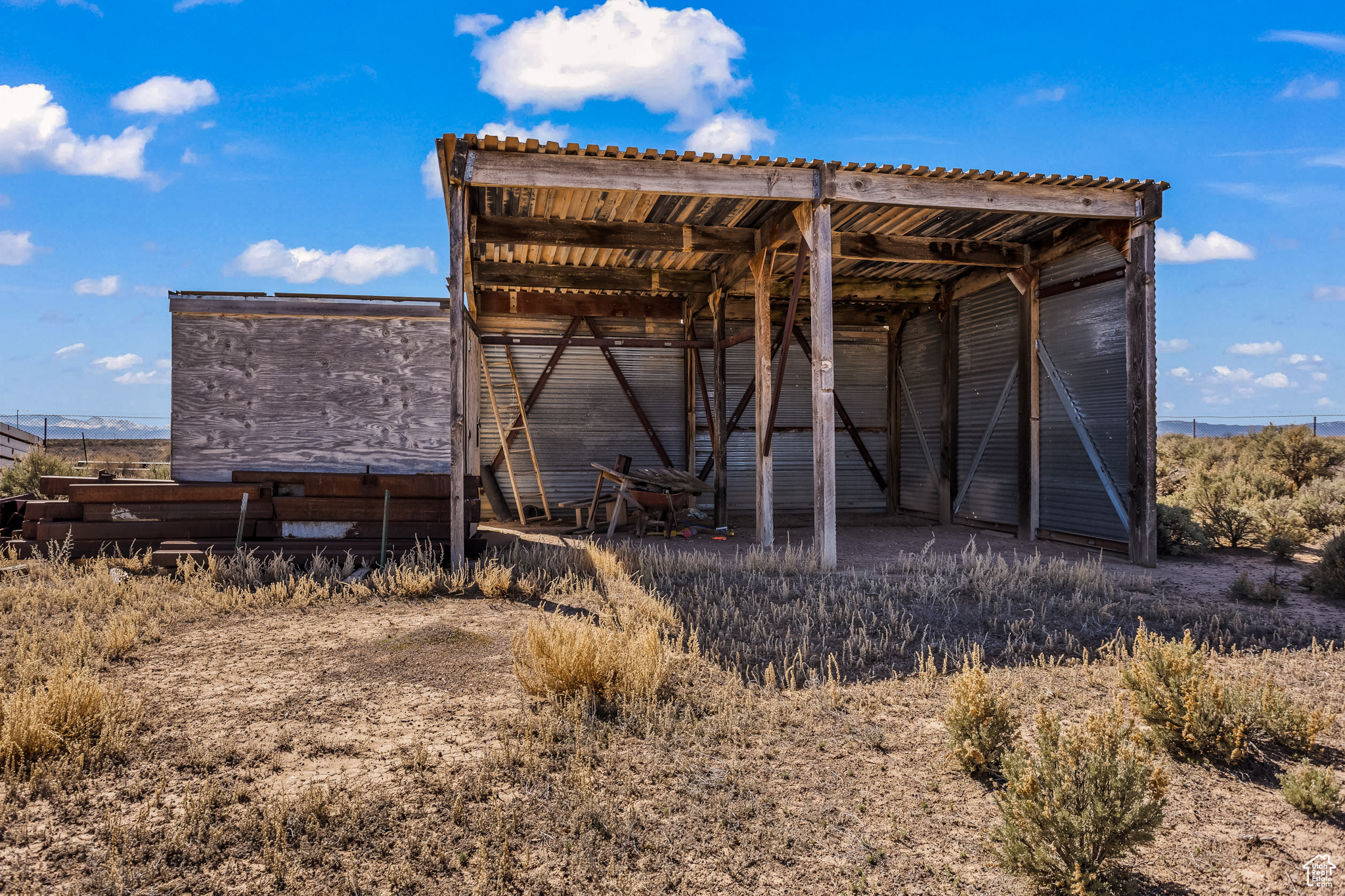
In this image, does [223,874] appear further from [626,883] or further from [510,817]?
[626,883]

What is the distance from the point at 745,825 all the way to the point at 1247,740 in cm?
254

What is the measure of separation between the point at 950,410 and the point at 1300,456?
927 centimetres

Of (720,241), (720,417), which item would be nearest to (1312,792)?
(720,241)

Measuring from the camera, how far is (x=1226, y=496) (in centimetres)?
1226

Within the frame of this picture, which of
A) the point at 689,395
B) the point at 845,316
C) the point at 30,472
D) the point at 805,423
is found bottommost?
the point at 30,472

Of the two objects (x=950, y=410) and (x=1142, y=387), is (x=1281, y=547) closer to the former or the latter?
(x=1142, y=387)

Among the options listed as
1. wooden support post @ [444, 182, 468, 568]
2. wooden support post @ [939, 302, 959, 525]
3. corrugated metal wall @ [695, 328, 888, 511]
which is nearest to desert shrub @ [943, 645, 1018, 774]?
wooden support post @ [444, 182, 468, 568]

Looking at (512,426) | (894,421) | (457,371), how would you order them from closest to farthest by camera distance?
(457,371) < (512,426) < (894,421)

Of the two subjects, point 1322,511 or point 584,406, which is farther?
point 584,406

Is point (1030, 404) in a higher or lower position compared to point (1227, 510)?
higher

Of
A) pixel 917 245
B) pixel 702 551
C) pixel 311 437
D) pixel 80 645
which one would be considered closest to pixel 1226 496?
pixel 917 245

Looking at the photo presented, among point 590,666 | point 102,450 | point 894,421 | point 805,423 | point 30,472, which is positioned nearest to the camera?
point 590,666

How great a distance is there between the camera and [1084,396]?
9.52m

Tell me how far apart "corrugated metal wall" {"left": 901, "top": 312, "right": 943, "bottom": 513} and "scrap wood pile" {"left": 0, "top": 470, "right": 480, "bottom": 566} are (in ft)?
28.1
